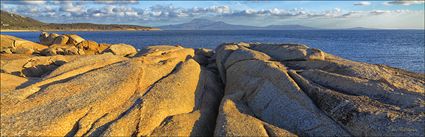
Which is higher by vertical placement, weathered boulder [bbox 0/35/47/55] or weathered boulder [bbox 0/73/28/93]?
weathered boulder [bbox 0/35/47/55]

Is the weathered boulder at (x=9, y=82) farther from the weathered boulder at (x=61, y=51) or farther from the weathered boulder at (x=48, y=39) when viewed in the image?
the weathered boulder at (x=48, y=39)

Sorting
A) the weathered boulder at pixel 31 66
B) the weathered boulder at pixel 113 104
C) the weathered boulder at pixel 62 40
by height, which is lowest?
the weathered boulder at pixel 113 104

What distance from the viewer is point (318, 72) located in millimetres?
17703

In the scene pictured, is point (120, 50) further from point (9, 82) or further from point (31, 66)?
point (9, 82)

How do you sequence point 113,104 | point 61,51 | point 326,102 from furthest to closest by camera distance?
point 61,51
point 113,104
point 326,102

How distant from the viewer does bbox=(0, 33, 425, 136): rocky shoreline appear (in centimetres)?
1322

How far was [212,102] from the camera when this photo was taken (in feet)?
60.5

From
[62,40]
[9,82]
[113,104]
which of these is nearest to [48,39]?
[62,40]

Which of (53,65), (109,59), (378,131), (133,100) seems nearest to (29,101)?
(133,100)

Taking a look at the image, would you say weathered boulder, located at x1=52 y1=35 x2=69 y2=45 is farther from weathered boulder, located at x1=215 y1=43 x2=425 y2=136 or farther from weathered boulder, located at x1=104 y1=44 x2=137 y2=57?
weathered boulder, located at x1=215 y1=43 x2=425 y2=136

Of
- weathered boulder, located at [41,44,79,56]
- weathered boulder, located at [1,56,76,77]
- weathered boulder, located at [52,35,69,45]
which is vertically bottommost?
weathered boulder, located at [1,56,76,77]

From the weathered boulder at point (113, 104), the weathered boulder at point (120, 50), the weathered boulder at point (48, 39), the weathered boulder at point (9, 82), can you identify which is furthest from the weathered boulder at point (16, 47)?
the weathered boulder at point (113, 104)

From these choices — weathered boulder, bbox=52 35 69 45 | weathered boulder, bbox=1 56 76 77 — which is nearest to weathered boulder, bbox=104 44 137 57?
weathered boulder, bbox=1 56 76 77

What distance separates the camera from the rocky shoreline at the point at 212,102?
13219 millimetres
